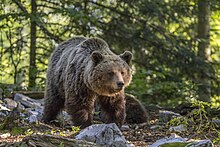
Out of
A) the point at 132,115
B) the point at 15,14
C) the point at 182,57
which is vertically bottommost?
the point at 132,115

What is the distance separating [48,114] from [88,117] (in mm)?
1371

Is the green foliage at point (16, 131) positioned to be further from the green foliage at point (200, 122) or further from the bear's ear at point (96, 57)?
the green foliage at point (200, 122)

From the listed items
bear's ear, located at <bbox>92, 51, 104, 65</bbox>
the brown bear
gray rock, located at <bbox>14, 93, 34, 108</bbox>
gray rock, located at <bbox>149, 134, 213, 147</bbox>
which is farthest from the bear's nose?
gray rock, located at <bbox>14, 93, 34, 108</bbox>

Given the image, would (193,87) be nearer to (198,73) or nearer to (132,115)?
(198,73)

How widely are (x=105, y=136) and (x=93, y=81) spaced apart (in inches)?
72.6

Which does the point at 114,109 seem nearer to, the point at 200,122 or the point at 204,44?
the point at 200,122

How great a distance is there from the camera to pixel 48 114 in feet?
25.8

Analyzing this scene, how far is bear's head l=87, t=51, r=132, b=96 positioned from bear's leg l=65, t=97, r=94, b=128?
0.84 feet

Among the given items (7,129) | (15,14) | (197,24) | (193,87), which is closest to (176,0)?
(197,24)

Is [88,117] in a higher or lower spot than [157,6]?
lower

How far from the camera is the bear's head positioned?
251 inches

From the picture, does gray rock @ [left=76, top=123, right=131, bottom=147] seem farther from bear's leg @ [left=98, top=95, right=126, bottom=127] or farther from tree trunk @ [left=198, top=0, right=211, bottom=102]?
tree trunk @ [left=198, top=0, right=211, bottom=102]

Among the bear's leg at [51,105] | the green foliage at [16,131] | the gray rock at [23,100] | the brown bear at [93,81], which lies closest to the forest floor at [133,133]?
the green foliage at [16,131]

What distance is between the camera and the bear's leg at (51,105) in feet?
25.6
